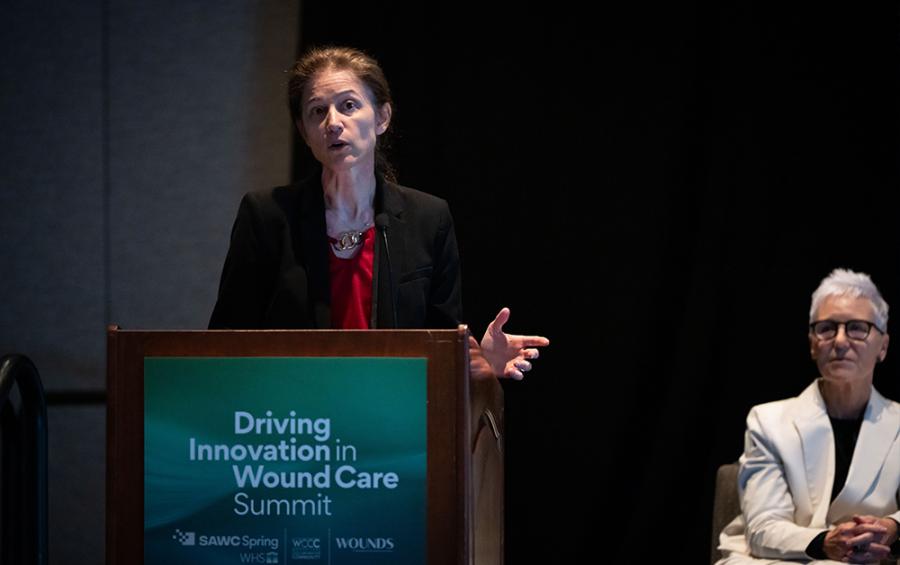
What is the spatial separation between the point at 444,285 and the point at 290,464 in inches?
33.0

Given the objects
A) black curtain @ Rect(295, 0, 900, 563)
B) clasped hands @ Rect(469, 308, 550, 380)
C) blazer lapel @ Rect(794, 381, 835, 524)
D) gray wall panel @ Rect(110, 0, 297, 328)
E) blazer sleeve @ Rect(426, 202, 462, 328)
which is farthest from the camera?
gray wall panel @ Rect(110, 0, 297, 328)

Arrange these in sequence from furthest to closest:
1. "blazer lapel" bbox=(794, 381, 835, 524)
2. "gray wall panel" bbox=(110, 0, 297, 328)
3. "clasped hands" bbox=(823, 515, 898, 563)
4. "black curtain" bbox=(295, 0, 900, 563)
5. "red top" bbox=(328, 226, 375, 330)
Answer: "gray wall panel" bbox=(110, 0, 297, 328) < "black curtain" bbox=(295, 0, 900, 563) < "blazer lapel" bbox=(794, 381, 835, 524) < "clasped hands" bbox=(823, 515, 898, 563) < "red top" bbox=(328, 226, 375, 330)

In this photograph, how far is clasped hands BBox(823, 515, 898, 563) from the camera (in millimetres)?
3256

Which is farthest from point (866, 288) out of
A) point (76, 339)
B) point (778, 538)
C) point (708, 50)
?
point (76, 339)

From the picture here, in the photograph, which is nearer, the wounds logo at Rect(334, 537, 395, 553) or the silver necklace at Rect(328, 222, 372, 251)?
the wounds logo at Rect(334, 537, 395, 553)

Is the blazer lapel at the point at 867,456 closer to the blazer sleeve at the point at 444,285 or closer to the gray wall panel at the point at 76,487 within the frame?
the blazer sleeve at the point at 444,285

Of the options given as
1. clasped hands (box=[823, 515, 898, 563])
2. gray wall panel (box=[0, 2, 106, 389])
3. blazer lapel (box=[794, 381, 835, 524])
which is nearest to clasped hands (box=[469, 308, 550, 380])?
clasped hands (box=[823, 515, 898, 563])

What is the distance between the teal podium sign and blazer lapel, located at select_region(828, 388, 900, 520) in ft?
6.79

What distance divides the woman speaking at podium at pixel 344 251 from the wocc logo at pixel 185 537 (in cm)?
65

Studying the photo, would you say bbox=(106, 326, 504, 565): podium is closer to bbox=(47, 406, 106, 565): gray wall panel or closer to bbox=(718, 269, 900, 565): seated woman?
bbox=(718, 269, 900, 565): seated woman

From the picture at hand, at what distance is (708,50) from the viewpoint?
4355 mm

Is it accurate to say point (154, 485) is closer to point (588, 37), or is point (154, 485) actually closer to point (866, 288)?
point (866, 288)

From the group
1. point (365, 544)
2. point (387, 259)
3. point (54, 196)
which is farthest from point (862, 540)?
point (54, 196)

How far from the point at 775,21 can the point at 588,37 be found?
66 cm
